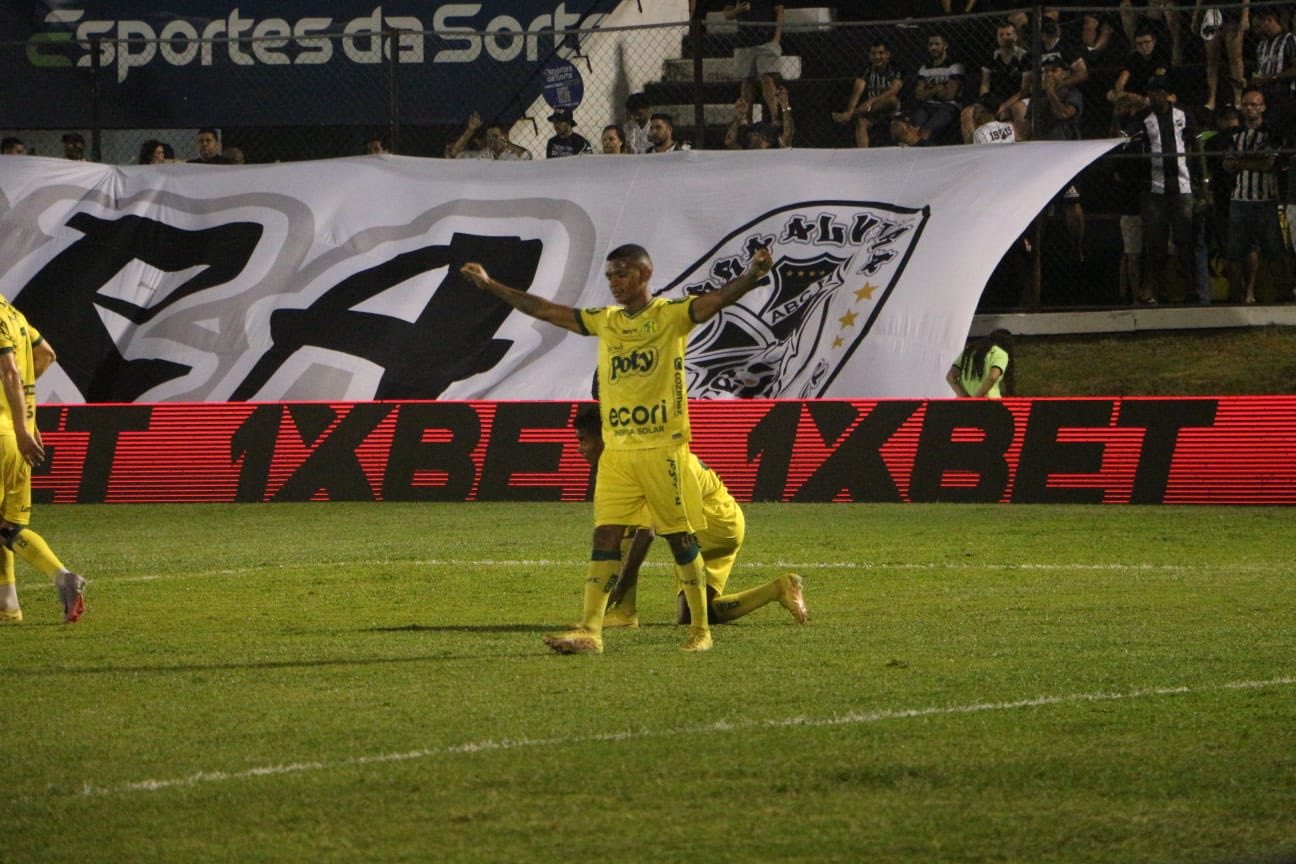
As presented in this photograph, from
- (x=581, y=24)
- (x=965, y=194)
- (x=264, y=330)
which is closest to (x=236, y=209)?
(x=264, y=330)

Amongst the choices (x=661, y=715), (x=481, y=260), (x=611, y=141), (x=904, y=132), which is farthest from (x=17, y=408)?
(x=904, y=132)

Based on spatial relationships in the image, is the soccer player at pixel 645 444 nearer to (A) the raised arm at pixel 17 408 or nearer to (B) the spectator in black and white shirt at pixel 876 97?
(A) the raised arm at pixel 17 408

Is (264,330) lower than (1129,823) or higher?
lower

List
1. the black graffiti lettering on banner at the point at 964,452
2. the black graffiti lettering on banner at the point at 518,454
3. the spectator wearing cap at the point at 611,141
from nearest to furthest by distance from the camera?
the black graffiti lettering on banner at the point at 964,452 → the black graffiti lettering on banner at the point at 518,454 → the spectator wearing cap at the point at 611,141

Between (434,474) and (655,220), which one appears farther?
(655,220)

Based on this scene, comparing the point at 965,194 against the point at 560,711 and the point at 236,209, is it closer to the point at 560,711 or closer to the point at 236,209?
the point at 236,209

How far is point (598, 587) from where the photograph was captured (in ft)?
32.9

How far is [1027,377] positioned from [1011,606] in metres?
10.2

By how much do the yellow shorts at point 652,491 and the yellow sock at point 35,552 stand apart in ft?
10.7

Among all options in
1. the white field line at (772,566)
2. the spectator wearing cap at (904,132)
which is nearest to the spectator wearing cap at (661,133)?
the spectator wearing cap at (904,132)

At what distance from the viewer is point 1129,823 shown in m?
6.40

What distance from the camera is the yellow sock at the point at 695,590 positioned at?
1014 cm

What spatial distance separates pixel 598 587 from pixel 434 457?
907 cm

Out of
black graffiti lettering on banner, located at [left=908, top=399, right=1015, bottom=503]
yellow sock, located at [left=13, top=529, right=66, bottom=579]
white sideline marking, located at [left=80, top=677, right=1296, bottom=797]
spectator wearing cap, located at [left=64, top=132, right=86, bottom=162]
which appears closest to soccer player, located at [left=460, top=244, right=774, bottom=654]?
white sideline marking, located at [left=80, top=677, right=1296, bottom=797]
